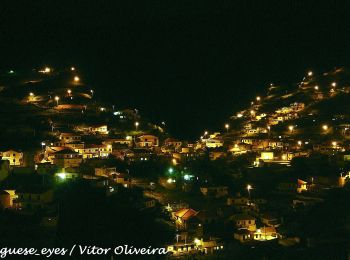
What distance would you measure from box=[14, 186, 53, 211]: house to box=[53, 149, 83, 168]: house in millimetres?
6096

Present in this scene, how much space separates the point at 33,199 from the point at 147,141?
1713cm

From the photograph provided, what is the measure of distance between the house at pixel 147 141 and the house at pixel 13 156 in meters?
11.2

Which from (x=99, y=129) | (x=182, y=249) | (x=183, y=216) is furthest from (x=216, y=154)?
(x=182, y=249)

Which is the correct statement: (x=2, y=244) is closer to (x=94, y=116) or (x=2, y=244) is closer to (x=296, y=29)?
(x=94, y=116)

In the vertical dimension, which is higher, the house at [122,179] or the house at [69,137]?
the house at [69,137]

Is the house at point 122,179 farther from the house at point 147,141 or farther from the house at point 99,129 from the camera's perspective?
the house at point 99,129

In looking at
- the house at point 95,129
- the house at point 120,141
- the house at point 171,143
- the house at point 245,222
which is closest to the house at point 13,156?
the house at point 120,141

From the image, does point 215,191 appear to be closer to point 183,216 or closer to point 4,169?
point 183,216

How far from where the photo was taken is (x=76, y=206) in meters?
29.3

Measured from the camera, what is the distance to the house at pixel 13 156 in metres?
34.9

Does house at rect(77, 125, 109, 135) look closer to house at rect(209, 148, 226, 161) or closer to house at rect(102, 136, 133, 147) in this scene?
house at rect(102, 136, 133, 147)

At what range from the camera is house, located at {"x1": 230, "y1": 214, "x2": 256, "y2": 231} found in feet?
100

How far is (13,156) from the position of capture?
35156mm

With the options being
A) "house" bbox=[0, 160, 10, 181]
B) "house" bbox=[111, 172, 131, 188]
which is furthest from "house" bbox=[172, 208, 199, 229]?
"house" bbox=[0, 160, 10, 181]
